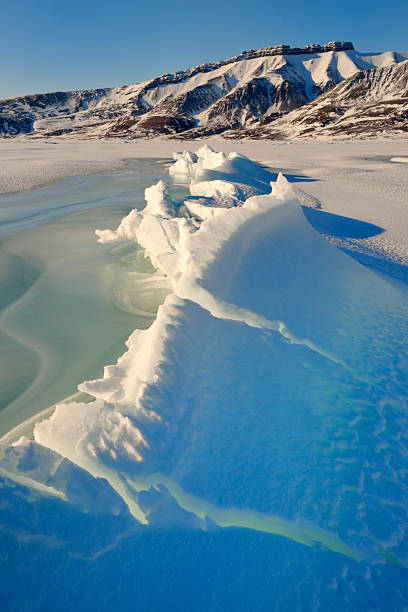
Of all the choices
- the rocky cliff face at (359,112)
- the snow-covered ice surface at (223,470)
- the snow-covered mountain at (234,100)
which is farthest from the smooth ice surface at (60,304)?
the snow-covered mountain at (234,100)

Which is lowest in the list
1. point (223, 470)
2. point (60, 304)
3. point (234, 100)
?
point (60, 304)

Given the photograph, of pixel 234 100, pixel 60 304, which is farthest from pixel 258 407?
pixel 234 100

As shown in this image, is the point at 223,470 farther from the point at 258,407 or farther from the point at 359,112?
the point at 359,112

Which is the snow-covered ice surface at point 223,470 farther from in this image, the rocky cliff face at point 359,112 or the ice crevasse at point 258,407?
the rocky cliff face at point 359,112

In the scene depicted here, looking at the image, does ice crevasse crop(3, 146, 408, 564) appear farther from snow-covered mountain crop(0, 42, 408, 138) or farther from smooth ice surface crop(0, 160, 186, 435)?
snow-covered mountain crop(0, 42, 408, 138)

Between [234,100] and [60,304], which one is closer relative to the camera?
[60,304]

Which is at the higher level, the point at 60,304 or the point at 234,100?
the point at 234,100

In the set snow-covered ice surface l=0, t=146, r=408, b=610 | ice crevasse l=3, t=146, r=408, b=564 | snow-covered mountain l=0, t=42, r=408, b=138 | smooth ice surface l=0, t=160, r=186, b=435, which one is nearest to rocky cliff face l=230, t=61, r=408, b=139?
snow-covered mountain l=0, t=42, r=408, b=138
